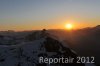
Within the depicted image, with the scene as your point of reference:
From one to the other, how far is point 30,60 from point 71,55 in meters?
12.6

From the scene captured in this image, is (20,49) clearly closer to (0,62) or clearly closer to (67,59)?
(0,62)

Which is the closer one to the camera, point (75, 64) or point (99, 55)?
point (75, 64)

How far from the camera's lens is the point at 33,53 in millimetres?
68375

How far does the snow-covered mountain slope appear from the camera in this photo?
213 feet

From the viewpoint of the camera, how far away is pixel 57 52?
69.1 meters

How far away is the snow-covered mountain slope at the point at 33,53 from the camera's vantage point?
65.1 meters

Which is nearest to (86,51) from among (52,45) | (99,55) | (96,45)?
(99,55)

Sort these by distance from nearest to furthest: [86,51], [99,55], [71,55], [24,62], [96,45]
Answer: [24,62] < [71,55] < [99,55] < [86,51] < [96,45]

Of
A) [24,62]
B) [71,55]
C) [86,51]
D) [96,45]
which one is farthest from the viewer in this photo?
[96,45]

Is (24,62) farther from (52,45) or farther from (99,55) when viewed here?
(99,55)

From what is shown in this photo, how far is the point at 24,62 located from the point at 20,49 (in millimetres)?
7330

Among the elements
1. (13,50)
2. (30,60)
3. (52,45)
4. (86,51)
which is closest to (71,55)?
(52,45)

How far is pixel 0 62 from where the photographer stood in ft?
215

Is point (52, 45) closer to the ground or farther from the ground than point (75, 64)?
farther from the ground
